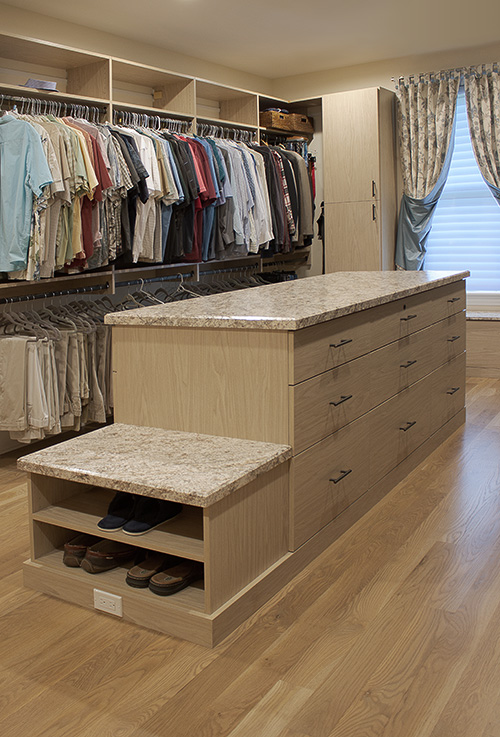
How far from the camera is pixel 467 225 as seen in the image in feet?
20.9

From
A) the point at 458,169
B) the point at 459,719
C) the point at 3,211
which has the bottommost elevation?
the point at 459,719

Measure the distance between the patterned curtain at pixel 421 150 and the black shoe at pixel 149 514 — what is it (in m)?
4.58

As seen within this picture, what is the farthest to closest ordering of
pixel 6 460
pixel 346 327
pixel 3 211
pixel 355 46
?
pixel 355 46 < pixel 6 460 < pixel 3 211 < pixel 346 327

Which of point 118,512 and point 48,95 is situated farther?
point 48,95

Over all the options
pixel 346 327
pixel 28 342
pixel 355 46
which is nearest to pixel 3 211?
pixel 28 342

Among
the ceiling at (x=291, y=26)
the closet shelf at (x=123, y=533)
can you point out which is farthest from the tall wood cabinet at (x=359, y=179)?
the closet shelf at (x=123, y=533)

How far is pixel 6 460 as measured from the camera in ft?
13.1

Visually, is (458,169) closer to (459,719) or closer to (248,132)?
(248,132)

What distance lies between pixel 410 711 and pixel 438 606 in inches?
22.6

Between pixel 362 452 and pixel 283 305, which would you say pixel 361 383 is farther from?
pixel 283 305

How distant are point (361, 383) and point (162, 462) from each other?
3.30 feet

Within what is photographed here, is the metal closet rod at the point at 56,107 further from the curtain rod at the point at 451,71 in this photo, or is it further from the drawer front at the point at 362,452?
the curtain rod at the point at 451,71

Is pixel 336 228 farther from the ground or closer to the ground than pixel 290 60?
closer to the ground

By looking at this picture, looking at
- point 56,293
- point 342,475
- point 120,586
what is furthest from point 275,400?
point 56,293
